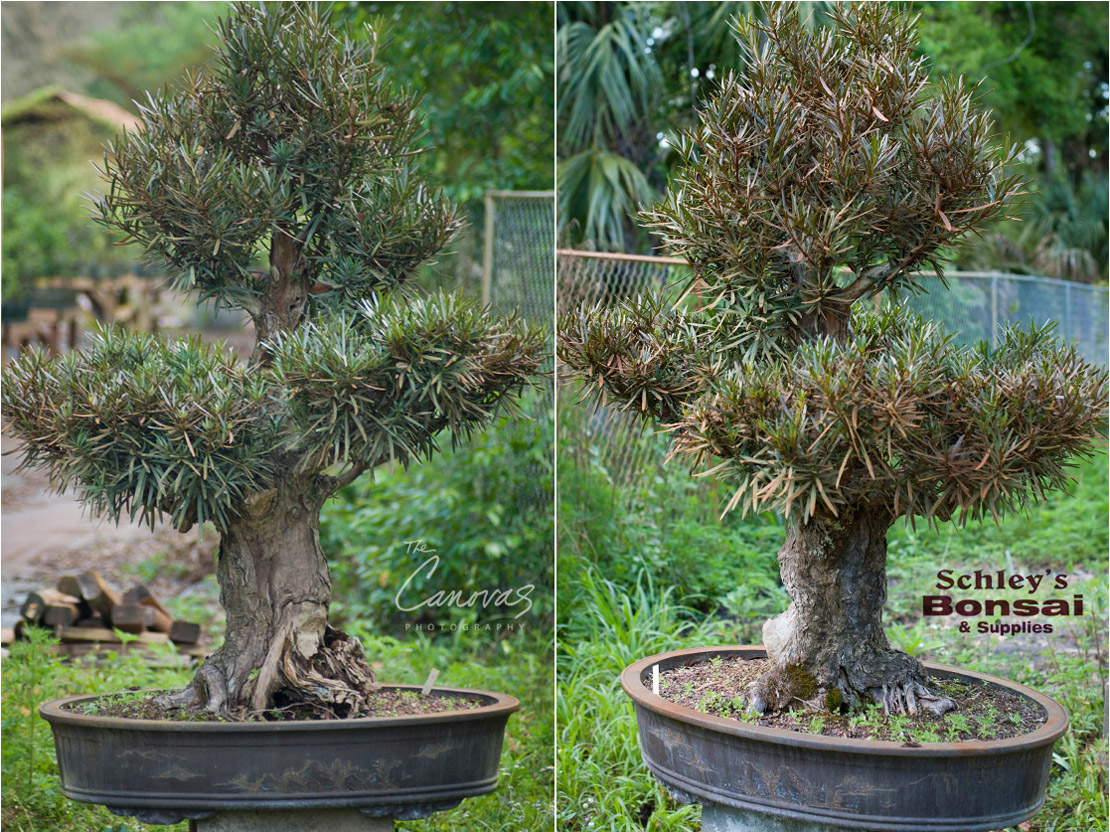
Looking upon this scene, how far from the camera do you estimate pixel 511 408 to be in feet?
7.83

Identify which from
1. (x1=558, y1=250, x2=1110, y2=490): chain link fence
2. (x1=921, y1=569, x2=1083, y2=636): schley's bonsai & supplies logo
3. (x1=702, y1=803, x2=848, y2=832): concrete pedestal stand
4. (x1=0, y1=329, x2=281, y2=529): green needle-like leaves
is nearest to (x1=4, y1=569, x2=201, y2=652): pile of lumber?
(x1=0, y1=329, x2=281, y2=529): green needle-like leaves

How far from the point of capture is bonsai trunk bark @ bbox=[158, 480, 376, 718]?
90.1 inches

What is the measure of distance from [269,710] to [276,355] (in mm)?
849

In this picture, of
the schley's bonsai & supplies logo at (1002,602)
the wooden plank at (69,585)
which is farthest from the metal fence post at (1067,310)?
the wooden plank at (69,585)

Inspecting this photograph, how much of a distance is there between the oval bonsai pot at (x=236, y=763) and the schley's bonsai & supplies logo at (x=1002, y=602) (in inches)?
69.7

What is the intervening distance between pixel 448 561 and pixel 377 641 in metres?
0.35

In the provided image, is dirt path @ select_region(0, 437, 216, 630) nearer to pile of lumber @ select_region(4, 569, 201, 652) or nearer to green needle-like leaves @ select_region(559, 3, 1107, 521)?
pile of lumber @ select_region(4, 569, 201, 652)

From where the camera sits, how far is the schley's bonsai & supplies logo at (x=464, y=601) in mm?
3133

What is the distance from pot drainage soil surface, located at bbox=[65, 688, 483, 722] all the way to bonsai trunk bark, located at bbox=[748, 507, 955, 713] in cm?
85

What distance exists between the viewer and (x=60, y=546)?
112 inches

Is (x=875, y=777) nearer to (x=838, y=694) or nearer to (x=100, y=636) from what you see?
(x=838, y=694)

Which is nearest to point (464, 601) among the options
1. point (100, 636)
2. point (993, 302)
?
point (100, 636)

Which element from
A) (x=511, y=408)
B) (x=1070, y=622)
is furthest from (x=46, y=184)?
(x=1070, y=622)

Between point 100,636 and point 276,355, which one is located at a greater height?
point 276,355
